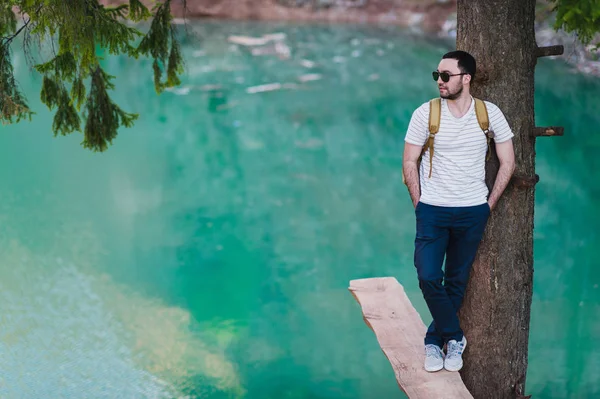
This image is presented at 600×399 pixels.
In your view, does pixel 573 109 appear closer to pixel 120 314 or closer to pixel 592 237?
pixel 592 237

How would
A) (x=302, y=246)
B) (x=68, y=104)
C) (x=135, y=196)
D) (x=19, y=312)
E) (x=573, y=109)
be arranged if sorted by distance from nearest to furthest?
(x=68, y=104) < (x=19, y=312) < (x=302, y=246) < (x=135, y=196) < (x=573, y=109)

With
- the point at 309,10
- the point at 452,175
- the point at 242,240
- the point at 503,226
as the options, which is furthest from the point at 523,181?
the point at 309,10

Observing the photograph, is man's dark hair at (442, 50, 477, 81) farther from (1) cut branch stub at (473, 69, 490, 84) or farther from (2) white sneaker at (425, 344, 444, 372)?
(2) white sneaker at (425, 344, 444, 372)

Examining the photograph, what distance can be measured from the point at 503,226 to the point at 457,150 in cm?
44

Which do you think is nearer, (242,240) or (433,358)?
(433,358)

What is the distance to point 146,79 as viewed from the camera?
13117 mm

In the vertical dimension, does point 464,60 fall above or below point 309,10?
below

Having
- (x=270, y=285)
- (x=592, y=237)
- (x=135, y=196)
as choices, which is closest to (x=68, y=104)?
(x=270, y=285)

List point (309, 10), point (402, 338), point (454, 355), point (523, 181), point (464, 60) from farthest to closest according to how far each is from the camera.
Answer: point (309, 10) → point (402, 338) → point (454, 355) → point (523, 181) → point (464, 60)

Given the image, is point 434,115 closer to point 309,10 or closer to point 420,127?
point 420,127

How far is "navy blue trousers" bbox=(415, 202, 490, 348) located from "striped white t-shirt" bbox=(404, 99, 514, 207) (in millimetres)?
45

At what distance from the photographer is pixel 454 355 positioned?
333 centimetres

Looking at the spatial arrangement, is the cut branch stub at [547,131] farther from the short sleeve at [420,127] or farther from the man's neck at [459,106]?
the short sleeve at [420,127]

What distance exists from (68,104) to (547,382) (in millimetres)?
3426
